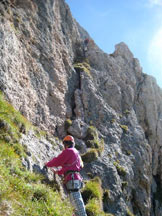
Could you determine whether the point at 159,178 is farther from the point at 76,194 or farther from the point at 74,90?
the point at 76,194

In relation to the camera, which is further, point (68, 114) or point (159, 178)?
point (159, 178)

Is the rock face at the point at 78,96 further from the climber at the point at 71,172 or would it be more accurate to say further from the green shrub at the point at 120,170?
the climber at the point at 71,172

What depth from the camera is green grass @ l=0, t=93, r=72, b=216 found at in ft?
16.3

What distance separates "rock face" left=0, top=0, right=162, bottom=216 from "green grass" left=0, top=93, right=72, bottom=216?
1284 millimetres

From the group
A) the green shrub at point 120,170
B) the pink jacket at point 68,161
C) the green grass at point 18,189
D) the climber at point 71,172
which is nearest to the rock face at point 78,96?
the green shrub at point 120,170

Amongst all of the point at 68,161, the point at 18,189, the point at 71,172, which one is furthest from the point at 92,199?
the point at 18,189

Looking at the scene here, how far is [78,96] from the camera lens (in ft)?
68.8

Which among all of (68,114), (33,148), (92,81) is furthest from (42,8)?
(33,148)

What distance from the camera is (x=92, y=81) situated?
2442cm

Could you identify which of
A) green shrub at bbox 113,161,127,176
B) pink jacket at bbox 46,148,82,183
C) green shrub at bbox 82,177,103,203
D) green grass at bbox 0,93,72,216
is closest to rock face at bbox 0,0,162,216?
green shrub at bbox 113,161,127,176

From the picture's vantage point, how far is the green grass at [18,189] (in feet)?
16.3

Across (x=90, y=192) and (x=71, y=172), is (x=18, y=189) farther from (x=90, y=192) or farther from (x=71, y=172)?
(x=90, y=192)

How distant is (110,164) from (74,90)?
8.80m

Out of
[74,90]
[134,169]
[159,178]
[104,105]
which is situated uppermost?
[74,90]
